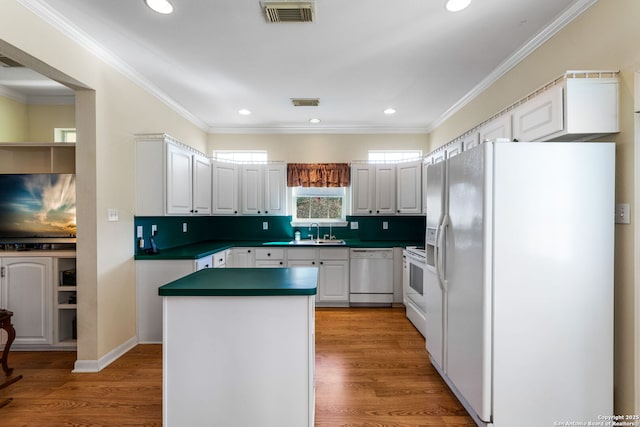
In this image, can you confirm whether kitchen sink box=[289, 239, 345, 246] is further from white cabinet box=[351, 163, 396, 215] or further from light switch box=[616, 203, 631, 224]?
light switch box=[616, 203, 631, 224]

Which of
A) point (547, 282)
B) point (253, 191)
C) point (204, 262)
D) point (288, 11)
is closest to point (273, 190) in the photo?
point (253, 191)

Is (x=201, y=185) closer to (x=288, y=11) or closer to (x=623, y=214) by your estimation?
(x=288, y=11)

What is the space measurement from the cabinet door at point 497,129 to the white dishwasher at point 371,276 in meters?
2.22

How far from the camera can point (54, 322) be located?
294cm

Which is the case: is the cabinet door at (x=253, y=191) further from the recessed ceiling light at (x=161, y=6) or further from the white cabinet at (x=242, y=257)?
the recessed ceiling light at (x=161, y=6)

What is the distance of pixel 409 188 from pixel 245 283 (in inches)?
137

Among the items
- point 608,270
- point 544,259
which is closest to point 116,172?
point 544,259

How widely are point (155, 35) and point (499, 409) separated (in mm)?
3662

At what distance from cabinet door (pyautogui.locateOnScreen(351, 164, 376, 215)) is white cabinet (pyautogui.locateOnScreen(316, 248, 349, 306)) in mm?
767

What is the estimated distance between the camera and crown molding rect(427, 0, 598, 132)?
6.70 ft

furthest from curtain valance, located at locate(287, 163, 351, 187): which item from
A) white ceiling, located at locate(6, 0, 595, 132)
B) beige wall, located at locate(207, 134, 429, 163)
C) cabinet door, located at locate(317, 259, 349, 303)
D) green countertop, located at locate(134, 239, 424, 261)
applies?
cabinet door, located at locate(317, 259, 349, 303)

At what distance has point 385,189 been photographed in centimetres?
478

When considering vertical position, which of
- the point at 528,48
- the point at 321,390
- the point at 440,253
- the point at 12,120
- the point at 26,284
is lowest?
the point at 321,390

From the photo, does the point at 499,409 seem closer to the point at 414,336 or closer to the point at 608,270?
the point at 608,270
